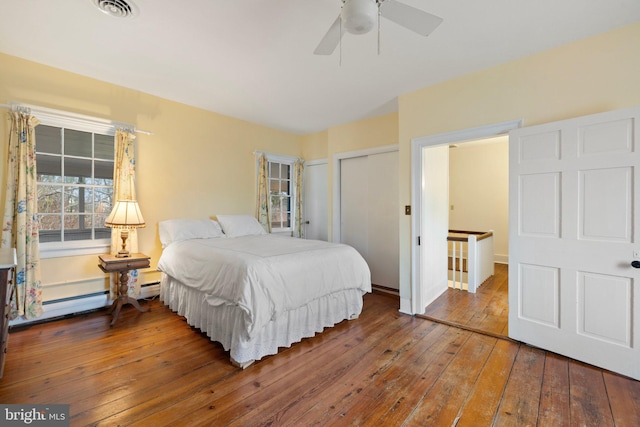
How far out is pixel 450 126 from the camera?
291cm

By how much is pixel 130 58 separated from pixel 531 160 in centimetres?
379

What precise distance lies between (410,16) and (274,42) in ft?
3.99

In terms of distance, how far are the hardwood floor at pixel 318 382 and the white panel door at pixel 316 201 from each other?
2603 mm

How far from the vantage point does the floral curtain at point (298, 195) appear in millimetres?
5141

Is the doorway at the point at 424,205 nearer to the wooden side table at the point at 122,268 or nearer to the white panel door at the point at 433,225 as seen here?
the white panel door at the point at 433,225

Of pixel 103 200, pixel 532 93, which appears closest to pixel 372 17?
pixel 532 93

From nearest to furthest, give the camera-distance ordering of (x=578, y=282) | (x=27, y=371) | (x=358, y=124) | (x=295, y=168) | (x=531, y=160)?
1. (x=27, y=371)
2. (x=578, y=282)
3. (x=531, y=160)
4. (x=358, y=124)
5. (x=295, y=168)

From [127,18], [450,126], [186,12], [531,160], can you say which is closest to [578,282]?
[531,160]

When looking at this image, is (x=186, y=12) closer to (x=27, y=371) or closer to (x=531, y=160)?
(x=27, y=371)

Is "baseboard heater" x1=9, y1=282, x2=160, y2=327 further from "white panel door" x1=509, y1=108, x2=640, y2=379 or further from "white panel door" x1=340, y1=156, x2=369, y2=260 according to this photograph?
"white panel door" x1=509, y1=108, x2=640, y2=379

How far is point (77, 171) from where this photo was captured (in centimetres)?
308

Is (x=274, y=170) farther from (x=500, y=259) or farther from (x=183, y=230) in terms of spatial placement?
(x=500, y=259)

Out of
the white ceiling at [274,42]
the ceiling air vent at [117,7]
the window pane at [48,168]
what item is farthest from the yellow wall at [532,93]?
the window pane at [48,168]

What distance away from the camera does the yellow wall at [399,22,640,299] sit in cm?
211
